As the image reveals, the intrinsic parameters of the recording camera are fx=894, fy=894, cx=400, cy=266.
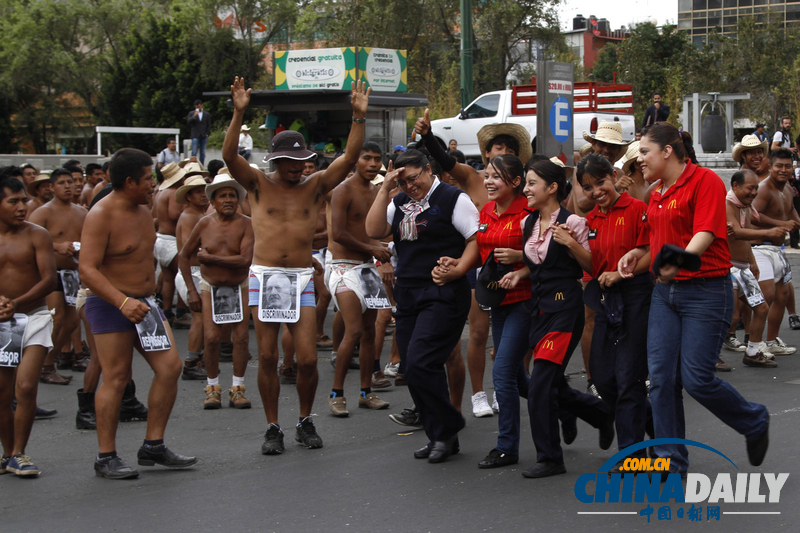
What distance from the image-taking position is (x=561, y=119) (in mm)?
11305

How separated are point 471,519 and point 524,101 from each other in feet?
61.7

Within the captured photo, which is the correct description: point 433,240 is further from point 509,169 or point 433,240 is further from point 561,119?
point 561,119

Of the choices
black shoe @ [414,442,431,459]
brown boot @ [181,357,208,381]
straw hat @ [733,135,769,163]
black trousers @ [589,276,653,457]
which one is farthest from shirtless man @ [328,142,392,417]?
straw hat @ [733,135,769,163]

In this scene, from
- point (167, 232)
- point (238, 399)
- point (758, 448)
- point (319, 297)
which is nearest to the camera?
point (758, 448)

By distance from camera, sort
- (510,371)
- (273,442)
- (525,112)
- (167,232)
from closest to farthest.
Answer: (510,371), (273,442), (167,232), (525,112)

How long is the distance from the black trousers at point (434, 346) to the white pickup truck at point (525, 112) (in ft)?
55.9

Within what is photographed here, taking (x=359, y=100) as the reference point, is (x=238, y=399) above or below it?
below

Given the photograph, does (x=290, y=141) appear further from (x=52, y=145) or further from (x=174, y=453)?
(x=52, y=145)

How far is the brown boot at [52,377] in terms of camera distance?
29.0 feet

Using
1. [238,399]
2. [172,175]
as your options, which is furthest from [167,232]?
[238,399]

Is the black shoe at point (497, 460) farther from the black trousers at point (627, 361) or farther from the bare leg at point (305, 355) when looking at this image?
the bare leg at point (305, 355)

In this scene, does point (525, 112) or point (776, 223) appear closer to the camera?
point (776, 223)

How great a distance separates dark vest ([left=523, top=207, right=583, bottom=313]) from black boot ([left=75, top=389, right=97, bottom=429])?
12.3 ft

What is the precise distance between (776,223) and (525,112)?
14.6 m
